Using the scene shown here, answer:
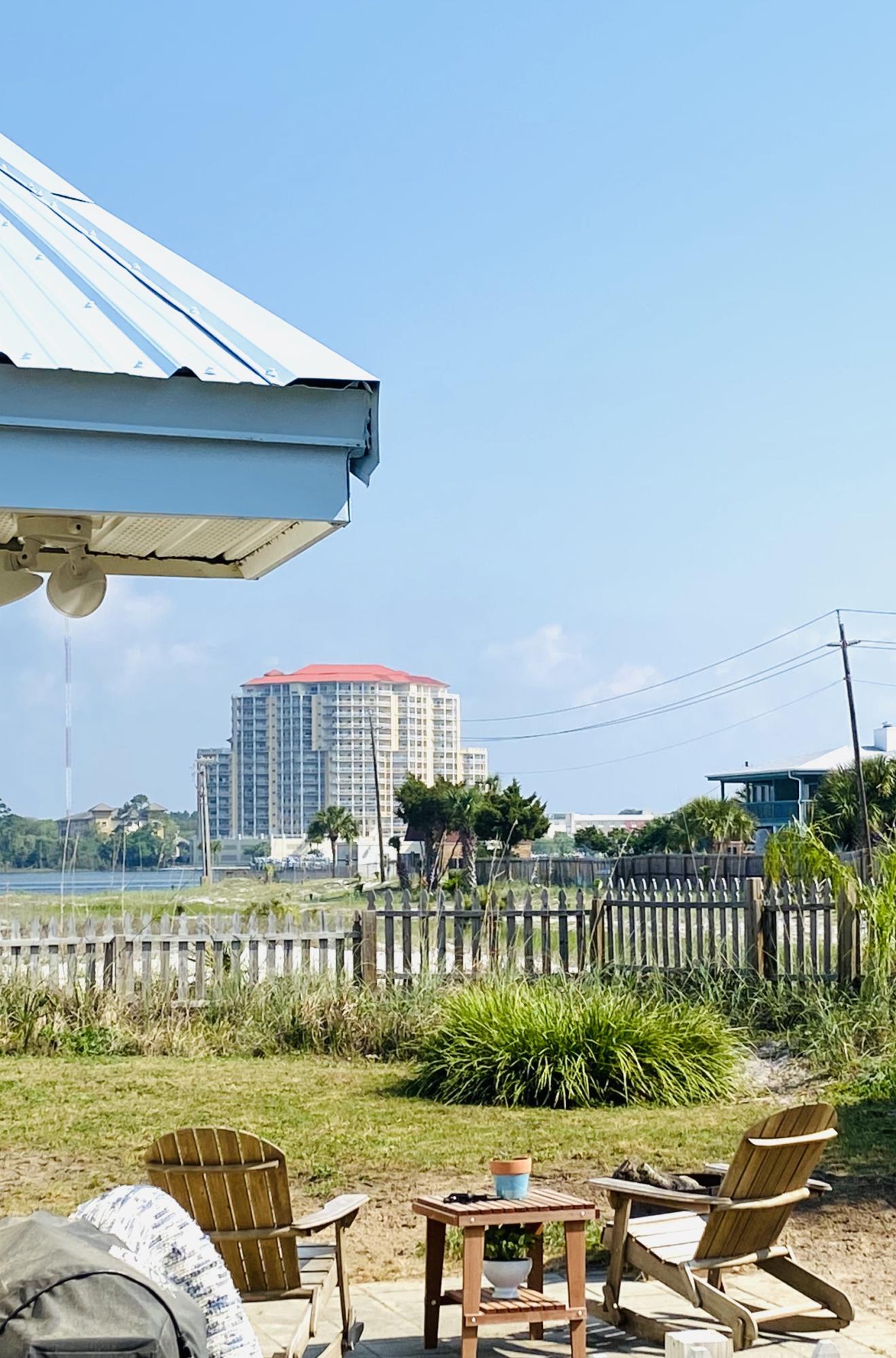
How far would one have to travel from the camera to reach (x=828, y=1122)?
559 cm

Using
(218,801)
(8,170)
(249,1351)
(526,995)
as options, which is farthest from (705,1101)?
(218,801)

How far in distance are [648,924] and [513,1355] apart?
806 centimetres

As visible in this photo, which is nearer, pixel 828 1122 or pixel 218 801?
pixel 828 1122

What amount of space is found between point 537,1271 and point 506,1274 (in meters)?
0.28

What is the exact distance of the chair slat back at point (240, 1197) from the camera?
4.93 m

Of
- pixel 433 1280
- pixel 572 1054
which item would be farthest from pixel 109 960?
pixel 433 1280

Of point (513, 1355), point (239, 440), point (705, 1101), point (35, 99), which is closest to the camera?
point (239, 440)

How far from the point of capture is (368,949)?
13.0m

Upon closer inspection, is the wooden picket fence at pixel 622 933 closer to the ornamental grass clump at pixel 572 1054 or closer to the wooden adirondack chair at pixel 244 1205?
the ornamental grass clump at pixel 572 1054

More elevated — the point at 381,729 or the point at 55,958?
the point at 381,729

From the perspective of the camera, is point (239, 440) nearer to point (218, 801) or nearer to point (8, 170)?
point (8, 170)

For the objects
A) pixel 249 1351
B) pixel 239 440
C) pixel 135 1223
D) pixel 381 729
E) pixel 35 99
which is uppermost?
pixel 381 729

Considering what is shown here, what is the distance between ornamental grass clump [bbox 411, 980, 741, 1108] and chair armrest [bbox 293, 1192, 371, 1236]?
4428mm

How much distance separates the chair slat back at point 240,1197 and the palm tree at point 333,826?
7715 cm
